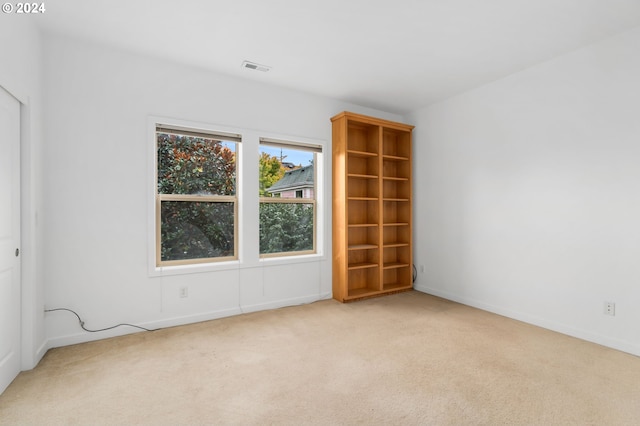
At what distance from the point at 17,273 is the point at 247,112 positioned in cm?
246

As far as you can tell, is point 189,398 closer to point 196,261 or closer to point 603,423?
point 196,261

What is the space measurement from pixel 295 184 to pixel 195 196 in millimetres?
1245

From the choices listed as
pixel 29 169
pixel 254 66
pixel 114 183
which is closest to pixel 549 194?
pixel 254 66

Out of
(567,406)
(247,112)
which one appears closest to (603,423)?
(567,406)

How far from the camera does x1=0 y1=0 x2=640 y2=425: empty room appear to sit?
A: 6.86 ft

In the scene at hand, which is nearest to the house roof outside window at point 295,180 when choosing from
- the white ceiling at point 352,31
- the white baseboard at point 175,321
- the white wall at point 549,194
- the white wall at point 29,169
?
the white ceiling at point 352,31

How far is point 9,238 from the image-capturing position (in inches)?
Result: 84.0

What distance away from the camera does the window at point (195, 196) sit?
126 inches

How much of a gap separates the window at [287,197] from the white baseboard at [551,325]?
2.01m

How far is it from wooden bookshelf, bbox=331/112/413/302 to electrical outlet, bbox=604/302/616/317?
7.13ft

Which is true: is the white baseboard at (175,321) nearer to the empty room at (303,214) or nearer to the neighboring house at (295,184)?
the empty room at (303,214)

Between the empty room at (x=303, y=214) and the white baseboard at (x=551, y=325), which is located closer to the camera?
the empty room at (x=303, y=214)

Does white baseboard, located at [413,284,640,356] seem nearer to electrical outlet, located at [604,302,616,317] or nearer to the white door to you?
electrical outlet, located at [604,302,616,317]

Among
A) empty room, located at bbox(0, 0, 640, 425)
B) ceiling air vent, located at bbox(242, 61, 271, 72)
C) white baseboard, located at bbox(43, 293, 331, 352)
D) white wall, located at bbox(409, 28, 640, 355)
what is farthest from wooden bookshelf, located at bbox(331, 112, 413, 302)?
ceiling air vent, located at bbox(242, 61, 271, 72)
